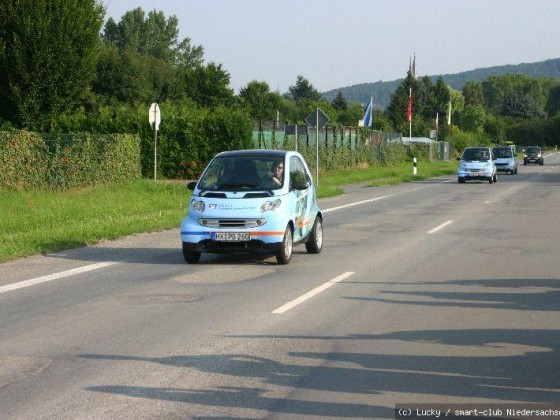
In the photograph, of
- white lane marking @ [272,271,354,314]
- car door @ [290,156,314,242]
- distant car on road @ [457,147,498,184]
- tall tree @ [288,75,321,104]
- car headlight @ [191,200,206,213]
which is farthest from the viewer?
tall tree @ [288,75,321,104]

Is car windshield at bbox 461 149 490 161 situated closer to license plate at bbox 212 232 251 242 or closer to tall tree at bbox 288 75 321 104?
license plate at bbox 212 232 251 242

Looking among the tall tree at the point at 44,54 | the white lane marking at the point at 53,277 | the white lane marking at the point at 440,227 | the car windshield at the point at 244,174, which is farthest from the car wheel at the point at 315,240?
the tall tree at the point at 44,54

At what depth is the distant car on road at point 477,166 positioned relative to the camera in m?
45.5

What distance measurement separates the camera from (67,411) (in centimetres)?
650

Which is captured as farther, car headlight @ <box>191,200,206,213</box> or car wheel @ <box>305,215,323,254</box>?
car wheel @ <box>305,215,323,254</box>

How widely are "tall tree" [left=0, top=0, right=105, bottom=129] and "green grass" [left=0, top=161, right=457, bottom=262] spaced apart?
8692mm

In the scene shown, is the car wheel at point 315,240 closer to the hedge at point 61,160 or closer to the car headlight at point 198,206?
the car headlight at point 198,206

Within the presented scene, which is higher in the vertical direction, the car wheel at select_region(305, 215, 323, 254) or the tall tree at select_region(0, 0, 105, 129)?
the tall tree at select_region(0, 0, 105, 129)

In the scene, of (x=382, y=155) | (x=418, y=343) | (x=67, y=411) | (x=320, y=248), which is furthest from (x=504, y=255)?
(x=382, y=155)

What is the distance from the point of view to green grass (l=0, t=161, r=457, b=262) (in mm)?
17406

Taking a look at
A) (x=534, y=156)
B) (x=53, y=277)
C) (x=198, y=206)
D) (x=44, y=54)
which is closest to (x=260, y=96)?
(x=534, y=156)

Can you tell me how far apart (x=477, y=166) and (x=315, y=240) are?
30.6m

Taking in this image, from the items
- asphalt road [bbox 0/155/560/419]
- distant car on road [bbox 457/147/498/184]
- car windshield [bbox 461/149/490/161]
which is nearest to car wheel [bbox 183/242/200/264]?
asphalt road [bbox 0/155/560/419]


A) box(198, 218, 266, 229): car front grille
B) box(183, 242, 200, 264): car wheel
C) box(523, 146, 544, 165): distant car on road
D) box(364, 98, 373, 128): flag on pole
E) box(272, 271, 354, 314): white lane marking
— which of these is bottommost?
box(523, 146, 544, 165): distant car on road
